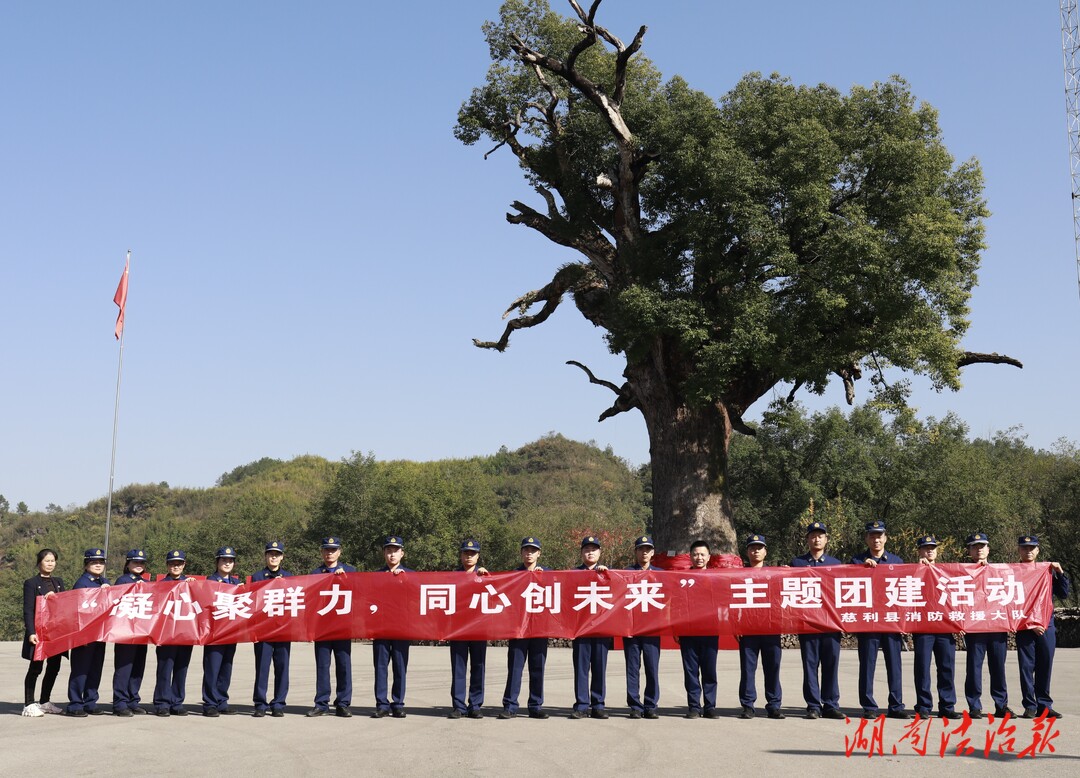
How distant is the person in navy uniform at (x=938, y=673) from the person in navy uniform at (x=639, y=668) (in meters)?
2.48

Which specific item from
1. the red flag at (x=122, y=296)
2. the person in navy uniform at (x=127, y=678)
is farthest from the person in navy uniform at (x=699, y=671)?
the red flag at (x=122, y=296)

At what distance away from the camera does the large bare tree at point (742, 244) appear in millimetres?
19984

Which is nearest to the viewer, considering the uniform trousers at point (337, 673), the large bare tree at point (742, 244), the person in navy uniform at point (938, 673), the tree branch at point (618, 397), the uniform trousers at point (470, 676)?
the person in navy uniform at point (938, 673)

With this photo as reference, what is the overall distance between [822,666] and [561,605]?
264 cm

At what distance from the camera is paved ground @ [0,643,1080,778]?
290 inches

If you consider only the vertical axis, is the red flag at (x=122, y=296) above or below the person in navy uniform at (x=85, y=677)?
above

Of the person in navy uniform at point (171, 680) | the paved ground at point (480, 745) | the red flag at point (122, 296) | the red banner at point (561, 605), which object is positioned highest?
the red flag at point (122, 296)

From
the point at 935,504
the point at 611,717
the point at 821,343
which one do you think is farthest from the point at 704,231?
the point at 935,504

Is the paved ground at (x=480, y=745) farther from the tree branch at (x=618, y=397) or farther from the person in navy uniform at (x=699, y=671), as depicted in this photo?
the tree branch at (x=618, y=397)

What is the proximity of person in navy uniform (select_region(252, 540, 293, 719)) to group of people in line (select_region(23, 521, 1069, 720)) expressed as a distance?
1cm

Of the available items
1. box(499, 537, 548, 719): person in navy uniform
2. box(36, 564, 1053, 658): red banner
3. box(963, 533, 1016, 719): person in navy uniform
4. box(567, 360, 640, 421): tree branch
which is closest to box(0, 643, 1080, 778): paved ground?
box(499, 537, 548, 719): person in navy uniform

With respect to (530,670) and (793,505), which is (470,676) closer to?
(530,670)

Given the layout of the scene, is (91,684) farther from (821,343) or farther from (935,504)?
(935,504)

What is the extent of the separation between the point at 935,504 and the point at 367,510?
916 inches
